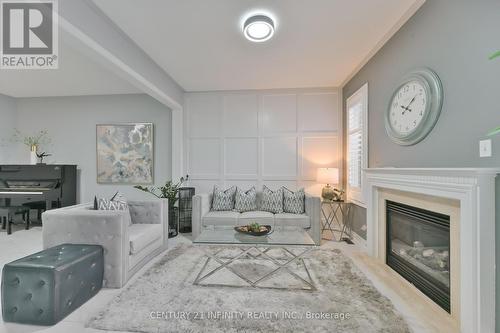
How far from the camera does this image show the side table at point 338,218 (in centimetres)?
382

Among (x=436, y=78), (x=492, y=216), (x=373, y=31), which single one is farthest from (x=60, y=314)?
(x=373, y=31)

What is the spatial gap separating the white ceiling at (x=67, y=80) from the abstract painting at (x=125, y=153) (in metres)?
0.80

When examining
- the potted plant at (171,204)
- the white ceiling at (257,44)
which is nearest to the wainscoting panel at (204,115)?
the white ceiling at (257,44)

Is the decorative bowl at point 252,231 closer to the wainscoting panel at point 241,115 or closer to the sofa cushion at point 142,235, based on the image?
the sofa cushion at point 142,235

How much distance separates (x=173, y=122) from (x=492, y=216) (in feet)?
15.0

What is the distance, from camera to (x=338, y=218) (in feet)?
13.8

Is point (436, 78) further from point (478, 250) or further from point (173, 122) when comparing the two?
point (173, 122)

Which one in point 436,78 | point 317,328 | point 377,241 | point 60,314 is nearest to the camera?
point 317,328

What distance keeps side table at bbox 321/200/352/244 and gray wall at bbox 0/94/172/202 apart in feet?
10.9

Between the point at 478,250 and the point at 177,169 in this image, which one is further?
the point at 177,169

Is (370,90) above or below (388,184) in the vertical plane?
above

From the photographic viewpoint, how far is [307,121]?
432 centimetres

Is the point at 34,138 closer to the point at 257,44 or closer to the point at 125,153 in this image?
the point at 125,153

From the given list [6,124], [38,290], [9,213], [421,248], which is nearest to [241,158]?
[421,248]
